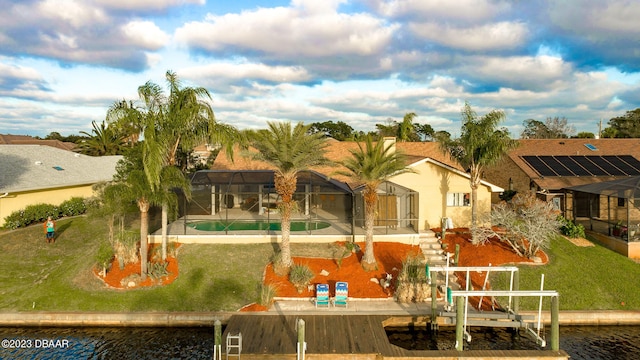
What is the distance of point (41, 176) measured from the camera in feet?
95.1

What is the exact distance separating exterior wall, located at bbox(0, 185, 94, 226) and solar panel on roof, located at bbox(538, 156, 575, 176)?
3658 centimetres

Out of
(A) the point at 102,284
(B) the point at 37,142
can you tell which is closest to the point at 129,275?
(A) the point at 102,284

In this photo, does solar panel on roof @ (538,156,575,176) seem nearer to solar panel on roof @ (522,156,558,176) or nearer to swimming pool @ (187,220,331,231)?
solar panel on roof @ (522,156,558,176)

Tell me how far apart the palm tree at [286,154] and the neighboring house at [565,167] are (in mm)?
15276

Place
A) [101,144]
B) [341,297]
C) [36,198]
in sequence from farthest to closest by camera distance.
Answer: [101,144] < [36,198] < [341,297]

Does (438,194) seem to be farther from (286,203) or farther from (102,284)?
(102,284)

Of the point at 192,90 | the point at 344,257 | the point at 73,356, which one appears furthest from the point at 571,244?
the point at 73,356

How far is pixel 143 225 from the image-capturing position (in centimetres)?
1880

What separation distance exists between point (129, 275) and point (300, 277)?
8002 mm

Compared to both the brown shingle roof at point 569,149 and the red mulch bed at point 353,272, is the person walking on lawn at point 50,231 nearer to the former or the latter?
the red mulch bed at point 353,272

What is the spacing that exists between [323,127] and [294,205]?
78.9 m

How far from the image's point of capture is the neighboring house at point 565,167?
92.1 ft

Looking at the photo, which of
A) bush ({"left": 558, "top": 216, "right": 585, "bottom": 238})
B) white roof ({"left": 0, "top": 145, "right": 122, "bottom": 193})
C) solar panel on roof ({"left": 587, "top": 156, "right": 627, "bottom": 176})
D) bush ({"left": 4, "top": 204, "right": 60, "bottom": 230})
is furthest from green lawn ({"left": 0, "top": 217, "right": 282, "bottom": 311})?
solar panel on roof ({"left": 587, "top": 156, "right": 627, "bottom": 176})

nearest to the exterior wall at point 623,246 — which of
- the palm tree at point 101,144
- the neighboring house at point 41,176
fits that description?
the neighboring house at point 41,176
